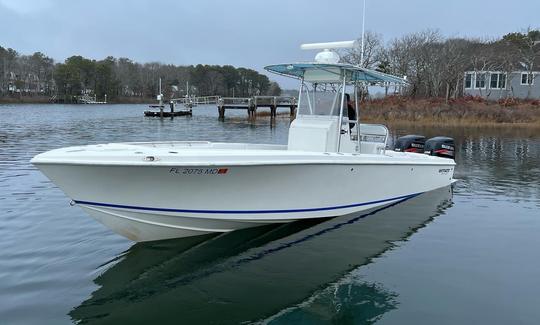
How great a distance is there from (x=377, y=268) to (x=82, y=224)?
5284 millimetres

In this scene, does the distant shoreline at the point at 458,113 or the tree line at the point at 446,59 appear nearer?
the distant shoreline at the point at 458,113

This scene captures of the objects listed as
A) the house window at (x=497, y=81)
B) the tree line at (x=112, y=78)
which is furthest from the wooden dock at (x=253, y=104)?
the tree line at (x=112, y=78)

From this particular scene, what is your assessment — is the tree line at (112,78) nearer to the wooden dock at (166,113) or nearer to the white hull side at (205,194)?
the wooden dock at (166,113)

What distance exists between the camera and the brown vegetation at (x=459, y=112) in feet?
123

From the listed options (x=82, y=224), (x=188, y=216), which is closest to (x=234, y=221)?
(x=188, y=216)

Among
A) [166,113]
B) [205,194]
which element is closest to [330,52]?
[205,194]

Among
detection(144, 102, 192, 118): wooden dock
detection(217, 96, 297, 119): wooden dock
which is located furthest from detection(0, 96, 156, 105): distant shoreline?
detection(217, 96, 297, 119): wooden dock

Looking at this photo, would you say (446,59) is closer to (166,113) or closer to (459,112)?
(459,112)

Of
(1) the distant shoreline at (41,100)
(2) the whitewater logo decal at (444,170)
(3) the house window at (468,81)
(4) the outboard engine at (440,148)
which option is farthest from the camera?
(1) the distant shoreline at (41,100)

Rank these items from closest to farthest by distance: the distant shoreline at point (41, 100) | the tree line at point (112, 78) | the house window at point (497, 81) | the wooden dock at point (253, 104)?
the house window at point (497, 81)
the wooden dock at point (253, 104)
the distant shoreline at point (41, 100)
the tree line at point (112, 78)

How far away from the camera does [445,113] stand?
126ft

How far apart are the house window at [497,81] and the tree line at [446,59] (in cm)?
70

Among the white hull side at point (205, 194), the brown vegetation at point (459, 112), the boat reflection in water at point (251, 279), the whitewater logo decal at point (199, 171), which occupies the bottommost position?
the boat reflection in water at point (251, 279)

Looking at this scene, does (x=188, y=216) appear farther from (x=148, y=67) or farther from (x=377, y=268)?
(x=148, y=67)
